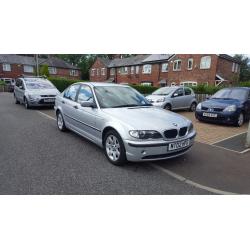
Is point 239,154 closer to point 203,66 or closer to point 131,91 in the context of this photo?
point 131,91

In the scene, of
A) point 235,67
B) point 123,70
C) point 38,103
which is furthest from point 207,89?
point 123,70

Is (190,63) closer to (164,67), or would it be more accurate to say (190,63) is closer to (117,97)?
(164,67)

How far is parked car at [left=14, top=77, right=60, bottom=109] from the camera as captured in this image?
35.2 feet

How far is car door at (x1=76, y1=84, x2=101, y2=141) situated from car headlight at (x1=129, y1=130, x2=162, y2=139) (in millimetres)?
1027

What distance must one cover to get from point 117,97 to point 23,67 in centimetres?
4858

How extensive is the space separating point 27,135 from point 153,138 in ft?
13.2

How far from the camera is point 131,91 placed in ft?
18.1

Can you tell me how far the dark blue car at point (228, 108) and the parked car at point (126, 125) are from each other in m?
4.19

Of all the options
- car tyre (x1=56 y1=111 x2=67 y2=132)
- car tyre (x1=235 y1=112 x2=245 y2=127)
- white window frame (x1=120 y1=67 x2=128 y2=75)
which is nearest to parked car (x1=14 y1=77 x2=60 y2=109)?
car tyre (x1=56 y1=111 x2=67 y2=132)

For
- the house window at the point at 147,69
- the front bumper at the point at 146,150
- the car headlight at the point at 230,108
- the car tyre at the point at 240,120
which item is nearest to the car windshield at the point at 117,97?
the front bumper at the point at 146,150

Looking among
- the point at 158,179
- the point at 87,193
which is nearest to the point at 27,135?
the point at 87,193

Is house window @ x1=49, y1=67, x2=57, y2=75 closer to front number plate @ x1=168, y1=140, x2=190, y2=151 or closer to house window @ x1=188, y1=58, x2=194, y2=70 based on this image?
house window @ x1=188, y1=58, x2=194, y2=70

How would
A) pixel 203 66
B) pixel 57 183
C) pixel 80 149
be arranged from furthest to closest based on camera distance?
1. pixel 203 66
2. pixel 80 149
3. pixel 57 183

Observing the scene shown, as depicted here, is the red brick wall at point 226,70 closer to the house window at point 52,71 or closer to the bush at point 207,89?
the bush at point 207,89
